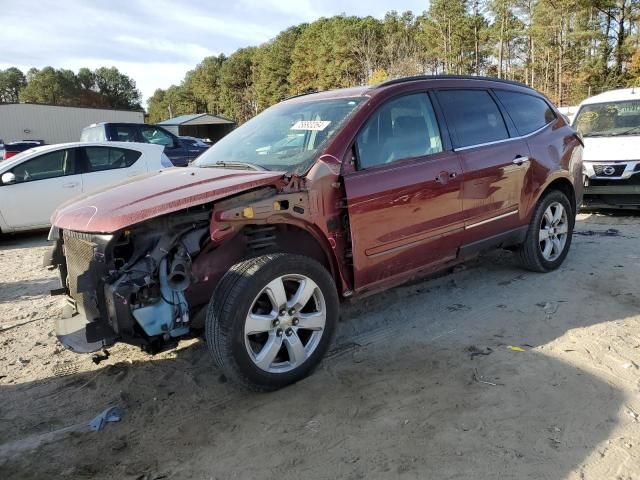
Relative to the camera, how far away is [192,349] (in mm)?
3793

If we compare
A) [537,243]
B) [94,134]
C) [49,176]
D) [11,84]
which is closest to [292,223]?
[537,243]

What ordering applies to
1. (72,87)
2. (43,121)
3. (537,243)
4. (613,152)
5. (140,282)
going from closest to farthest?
(140,282) < (537,243) < (613,152) < (43,121) < (72,87)

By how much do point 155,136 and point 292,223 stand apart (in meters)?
10.7

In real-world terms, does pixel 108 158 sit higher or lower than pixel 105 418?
higher

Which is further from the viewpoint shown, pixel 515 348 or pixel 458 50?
pixel 458 50

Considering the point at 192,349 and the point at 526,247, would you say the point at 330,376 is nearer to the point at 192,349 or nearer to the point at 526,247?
the point at 192,349

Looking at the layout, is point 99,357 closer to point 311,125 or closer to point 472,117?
point 311,125

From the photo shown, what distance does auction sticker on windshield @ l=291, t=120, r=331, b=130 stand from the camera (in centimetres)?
365

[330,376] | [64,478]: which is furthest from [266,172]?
[64,478]

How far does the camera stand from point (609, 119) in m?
8.67

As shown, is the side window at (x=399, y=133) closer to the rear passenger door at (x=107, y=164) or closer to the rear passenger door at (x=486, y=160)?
the rear passenger door at (x=486, y=160)

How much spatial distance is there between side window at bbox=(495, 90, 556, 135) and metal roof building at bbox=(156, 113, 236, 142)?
42.5 m

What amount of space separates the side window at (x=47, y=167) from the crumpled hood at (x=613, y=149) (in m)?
8.11

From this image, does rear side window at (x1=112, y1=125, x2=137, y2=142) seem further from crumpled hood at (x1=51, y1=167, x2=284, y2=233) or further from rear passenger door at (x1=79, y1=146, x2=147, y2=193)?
crumpled hood at (x1=51, y1=167, x2=284, y2=233)
